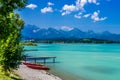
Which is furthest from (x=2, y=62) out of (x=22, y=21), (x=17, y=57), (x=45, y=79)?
(x=22, y=21)

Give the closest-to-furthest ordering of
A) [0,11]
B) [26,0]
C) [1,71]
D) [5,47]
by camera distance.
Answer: [0,11] → [26,0] → [5,47] → [1,71]

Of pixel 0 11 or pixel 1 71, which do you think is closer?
pixel 0 11

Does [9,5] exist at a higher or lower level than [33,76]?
higher

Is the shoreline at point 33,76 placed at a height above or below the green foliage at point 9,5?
below

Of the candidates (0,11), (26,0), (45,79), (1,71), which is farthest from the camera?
(45,79)

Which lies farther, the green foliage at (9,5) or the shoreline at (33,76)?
the shoreline at (33,76)

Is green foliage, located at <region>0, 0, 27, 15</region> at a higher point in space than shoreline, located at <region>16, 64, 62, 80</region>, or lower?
higher

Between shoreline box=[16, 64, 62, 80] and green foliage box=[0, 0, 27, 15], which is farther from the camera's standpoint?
shoreline box=[16, 64, 62, 80]

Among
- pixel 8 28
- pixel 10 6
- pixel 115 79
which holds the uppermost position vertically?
pixel 10 6

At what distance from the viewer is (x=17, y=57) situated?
28.2m

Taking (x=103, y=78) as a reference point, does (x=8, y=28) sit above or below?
above

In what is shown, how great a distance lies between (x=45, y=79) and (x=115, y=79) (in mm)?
18487

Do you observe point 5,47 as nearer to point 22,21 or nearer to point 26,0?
point 26,0

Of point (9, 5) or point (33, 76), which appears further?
point (33, 76)
